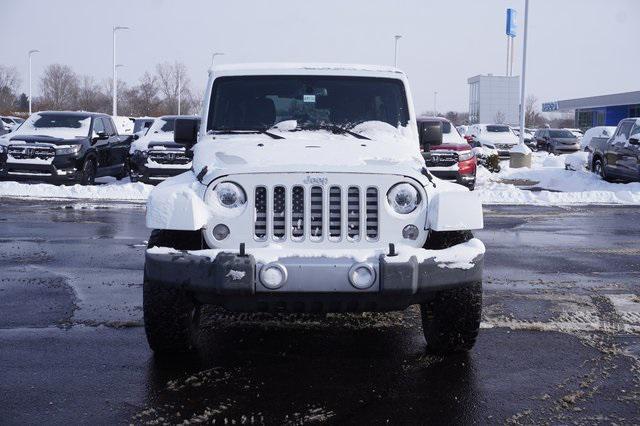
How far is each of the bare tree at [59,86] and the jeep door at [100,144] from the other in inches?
3481

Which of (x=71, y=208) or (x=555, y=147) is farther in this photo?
(x=555, y=147)

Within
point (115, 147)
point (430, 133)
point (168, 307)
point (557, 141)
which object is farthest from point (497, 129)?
point (168, 307)

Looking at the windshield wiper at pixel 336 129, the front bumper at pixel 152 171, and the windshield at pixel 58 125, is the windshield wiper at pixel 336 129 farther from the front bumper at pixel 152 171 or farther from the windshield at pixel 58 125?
the windshield at pixel 58 125

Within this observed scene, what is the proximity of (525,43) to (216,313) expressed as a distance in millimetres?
28146

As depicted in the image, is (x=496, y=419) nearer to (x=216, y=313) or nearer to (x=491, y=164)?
(x=216, y=313)

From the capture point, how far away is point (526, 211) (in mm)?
15250

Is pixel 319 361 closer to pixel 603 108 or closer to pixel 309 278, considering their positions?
pixel 309 278

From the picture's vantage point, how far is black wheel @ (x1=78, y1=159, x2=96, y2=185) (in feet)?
57.3

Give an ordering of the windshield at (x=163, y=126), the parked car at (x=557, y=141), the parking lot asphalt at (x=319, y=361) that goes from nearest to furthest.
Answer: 1. the parking lot asphalt at (x=319, y=361)
2. the windshield at (x=163, y=126)
3. the parked car at (x=557, y=141)

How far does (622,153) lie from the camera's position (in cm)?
1955

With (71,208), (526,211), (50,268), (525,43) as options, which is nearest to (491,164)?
(525,43)

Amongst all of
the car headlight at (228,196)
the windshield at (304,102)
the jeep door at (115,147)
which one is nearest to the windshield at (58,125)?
the jeep door at (115,147)

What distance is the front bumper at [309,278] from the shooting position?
439cm

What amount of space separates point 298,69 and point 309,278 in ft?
9.08
